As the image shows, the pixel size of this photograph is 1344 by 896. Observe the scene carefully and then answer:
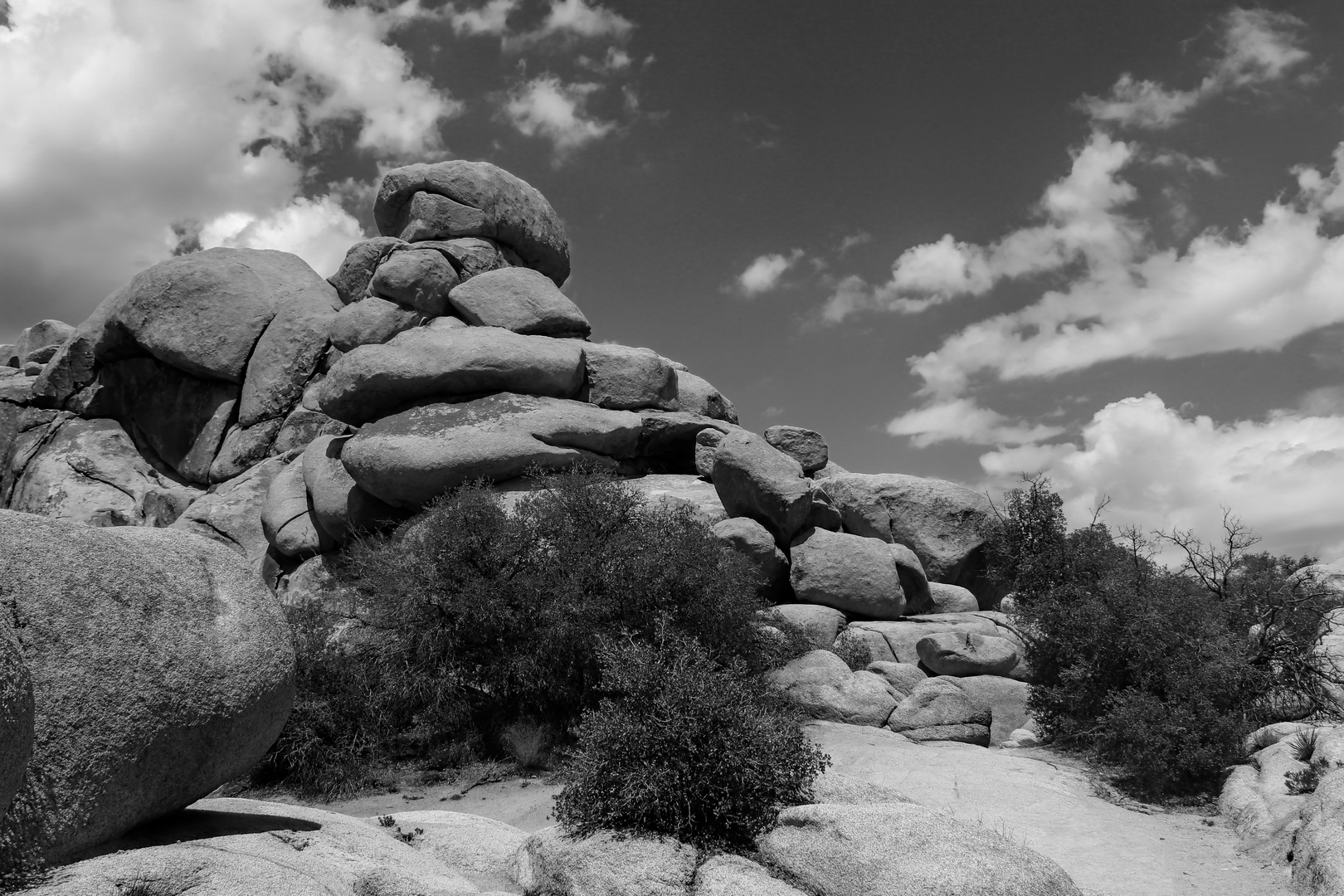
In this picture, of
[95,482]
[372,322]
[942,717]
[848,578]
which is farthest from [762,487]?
[95,482]

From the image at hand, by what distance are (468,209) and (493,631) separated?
22.8m

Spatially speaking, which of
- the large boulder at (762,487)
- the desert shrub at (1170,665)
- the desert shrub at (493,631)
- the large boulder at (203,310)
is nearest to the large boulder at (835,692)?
the desert shrub at (493,631)

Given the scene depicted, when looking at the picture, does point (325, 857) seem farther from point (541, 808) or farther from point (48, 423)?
point (48, 423)

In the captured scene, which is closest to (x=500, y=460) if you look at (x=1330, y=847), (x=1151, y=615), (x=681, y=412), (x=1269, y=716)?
(x=681, y=412)

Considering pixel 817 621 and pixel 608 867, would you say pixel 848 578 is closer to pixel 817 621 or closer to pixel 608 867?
pixel 817 621

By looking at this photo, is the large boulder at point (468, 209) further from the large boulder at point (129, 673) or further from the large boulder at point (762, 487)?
the large boulder at point (129, 673)

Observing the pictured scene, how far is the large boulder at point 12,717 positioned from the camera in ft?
15.3

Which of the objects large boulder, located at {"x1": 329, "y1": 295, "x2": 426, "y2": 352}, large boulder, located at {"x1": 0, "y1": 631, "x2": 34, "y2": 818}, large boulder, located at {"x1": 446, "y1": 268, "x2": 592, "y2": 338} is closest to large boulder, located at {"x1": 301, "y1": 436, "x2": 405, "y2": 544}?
large boulder, located at {"x1": 329, "y1": 295, "x2": 426, "y2": 352}

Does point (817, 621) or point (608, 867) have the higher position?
point (817, 621)

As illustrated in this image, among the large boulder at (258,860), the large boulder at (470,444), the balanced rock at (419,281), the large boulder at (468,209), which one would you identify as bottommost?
the large boulder at (258,860)

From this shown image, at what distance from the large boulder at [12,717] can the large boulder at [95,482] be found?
3015 centimetres

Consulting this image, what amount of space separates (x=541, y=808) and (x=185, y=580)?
25.2 ft

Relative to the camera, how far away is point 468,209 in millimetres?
35094

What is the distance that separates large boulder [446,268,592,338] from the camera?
1223 inches
